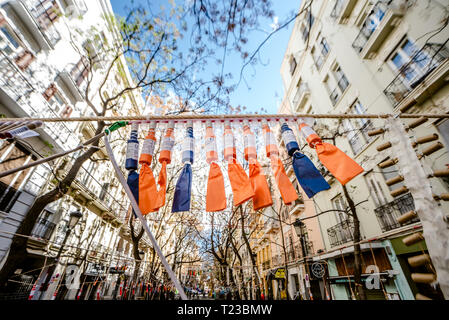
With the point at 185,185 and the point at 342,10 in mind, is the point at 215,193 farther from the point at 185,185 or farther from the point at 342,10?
the point at 342,10

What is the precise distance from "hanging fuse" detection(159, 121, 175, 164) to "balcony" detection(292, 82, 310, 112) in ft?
52.4

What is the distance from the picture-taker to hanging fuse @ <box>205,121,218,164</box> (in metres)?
2.76

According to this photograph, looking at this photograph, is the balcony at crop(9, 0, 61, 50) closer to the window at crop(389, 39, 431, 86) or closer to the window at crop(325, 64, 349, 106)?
the window at crop(389, 39, 431, 86)

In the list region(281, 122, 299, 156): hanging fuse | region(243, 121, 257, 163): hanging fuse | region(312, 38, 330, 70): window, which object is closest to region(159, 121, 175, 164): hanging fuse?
region(243, 121, 257, 163): hanging fuse

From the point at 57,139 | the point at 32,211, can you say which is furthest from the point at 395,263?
the point at 57,139

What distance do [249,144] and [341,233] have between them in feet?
37.4

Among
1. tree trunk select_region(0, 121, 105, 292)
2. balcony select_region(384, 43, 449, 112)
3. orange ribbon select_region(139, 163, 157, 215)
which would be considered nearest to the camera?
orange ribbon select_region(139, 163, 157, 215)

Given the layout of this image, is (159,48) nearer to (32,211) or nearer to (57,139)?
(32,211)

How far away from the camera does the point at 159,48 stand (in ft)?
25.3

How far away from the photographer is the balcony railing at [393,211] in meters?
7.84

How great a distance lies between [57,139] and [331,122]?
16.0m

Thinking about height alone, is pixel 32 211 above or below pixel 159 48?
below

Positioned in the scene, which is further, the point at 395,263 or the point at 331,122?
the point at 331,122

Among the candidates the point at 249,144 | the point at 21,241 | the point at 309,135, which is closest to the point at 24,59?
the point at 21,241
